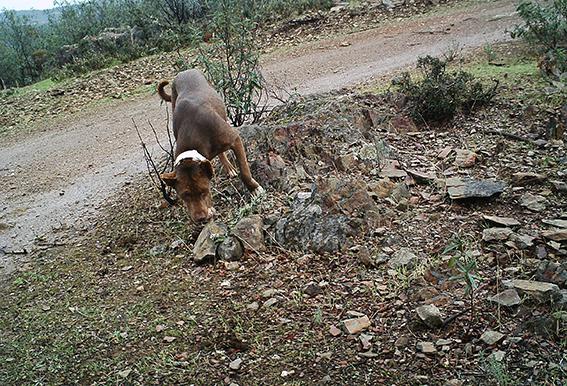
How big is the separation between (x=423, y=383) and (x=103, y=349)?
2300mm

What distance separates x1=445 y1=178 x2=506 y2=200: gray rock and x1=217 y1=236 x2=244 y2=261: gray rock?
6.20ft

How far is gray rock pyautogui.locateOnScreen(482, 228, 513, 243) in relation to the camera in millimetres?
4660

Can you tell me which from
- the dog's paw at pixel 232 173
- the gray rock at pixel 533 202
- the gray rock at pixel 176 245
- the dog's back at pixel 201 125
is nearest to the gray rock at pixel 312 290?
the gray rock at pixel 176 245

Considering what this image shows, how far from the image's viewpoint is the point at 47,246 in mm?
6574

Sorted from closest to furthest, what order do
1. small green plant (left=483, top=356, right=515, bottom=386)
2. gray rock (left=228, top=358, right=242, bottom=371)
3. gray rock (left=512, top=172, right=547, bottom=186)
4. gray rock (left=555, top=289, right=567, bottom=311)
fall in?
small green plant (left=483, top=356, right=515, bottom=386) → gray rock (left=555, top=289, right=567, bottom=311) → gray rock (left=228, top=358, right=242, bottom=371) → gray rock (left=512, top=172, right=547, bottom=186)

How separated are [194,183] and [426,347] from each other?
2711mm

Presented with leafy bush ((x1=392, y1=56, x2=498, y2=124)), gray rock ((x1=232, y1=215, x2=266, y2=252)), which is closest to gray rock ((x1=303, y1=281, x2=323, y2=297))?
gray rock ((x1=232, y1=215, x2=266, y2=252))

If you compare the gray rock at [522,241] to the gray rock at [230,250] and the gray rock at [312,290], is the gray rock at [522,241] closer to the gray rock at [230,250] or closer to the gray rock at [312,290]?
the gray rock at [312,290]

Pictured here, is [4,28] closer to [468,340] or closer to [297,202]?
[297,202]

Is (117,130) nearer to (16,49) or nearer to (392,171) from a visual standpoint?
(392,171)

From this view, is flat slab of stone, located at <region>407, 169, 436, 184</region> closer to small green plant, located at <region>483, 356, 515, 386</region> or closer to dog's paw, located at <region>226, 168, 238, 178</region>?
dog's paw, located at <region>226, 168, 238, 178</region>

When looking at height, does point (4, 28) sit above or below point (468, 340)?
above

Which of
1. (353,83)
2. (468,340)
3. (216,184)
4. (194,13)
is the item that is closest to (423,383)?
(468,340)

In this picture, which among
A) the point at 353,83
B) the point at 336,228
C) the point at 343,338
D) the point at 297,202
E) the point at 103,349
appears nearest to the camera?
the point at 343,338
